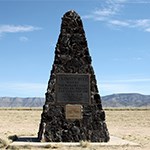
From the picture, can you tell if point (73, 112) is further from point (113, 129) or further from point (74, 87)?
point (113, 129)

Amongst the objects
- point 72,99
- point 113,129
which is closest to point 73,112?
point 72,99

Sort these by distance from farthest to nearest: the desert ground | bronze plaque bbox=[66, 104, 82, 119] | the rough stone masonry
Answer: bronze plaque bbox=[66, 104, 82, 119]
the rough stone masonry
the desert ground

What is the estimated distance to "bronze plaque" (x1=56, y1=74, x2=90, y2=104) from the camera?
1582 centimetres

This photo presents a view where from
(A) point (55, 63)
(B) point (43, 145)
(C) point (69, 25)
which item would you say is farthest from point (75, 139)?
(C) point (69, 25)

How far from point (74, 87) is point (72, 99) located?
0.51 m

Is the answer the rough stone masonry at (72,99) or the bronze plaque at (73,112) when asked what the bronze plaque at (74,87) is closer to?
the rough stone masonry at (72,99)

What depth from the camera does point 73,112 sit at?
51.7 feet

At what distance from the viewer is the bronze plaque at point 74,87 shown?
15820 millimetres

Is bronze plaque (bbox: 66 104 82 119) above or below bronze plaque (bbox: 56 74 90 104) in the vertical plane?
below

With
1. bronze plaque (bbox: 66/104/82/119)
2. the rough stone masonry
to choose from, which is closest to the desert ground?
the rough stone masonry

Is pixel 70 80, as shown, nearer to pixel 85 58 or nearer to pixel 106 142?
pixel 85 58

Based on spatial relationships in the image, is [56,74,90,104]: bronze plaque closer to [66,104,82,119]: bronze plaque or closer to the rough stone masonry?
the rough stone masonry

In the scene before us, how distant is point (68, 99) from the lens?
15.9 metres

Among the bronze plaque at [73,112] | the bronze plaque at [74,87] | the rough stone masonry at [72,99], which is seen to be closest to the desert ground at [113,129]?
the rough stone masonry at [72,99]
